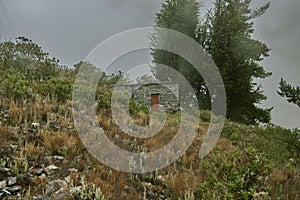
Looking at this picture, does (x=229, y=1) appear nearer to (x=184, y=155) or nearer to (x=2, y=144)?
(x=184, y=155)

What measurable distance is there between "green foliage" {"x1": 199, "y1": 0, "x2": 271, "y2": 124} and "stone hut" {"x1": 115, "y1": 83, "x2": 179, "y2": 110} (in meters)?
5.11

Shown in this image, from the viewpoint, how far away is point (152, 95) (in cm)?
1922

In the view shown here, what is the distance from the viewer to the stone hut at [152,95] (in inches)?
737

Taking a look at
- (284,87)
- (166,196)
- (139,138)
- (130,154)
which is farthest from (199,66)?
(166,196)

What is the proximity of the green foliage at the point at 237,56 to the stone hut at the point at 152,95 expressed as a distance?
5.11 meters

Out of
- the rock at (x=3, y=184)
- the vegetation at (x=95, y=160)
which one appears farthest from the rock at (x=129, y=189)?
the rock at (x=3, y=184)

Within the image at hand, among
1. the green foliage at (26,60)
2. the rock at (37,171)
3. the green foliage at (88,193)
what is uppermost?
the green foliage at (26,60)

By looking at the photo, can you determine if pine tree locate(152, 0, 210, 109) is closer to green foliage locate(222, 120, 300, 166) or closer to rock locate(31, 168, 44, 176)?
green foliage locate(222, 120, 300, 166)

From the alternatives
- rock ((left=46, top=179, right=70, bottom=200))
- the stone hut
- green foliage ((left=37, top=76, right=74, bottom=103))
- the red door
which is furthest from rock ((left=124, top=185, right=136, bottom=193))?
the red door

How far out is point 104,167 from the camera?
5.57 meters

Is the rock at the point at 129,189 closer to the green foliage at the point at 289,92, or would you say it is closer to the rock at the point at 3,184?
the rock at the point at 3,184

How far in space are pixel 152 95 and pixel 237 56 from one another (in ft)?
27.4

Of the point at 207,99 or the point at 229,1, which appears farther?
the point at 229,1

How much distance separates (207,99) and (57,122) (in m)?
16.8
